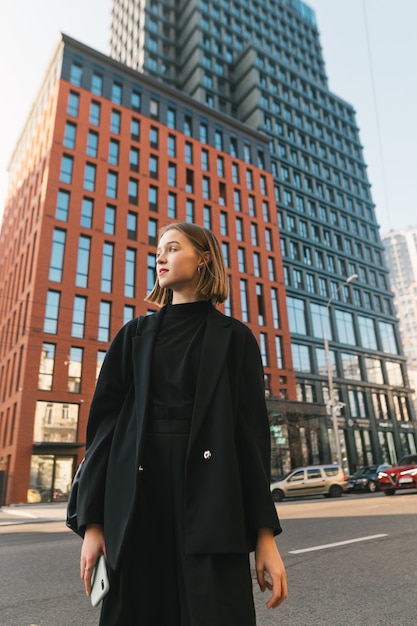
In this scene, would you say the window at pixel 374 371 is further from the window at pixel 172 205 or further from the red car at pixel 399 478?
the red car at pixel 399 478

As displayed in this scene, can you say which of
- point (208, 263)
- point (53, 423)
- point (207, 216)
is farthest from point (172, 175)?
point (208, 263)

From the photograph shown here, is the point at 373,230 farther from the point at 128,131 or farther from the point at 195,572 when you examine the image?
the point at 195,572

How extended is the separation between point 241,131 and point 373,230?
74.3ft

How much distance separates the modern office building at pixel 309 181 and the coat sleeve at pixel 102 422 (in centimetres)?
3499

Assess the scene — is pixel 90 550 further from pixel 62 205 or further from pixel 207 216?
pixel 207 216

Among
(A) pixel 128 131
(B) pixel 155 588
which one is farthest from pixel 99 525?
(A) pixel 128 131

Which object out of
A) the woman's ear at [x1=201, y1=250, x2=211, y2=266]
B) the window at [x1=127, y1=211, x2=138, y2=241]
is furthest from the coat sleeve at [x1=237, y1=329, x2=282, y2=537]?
the window at [x1=127, y1=211, x2=138, y2=241]

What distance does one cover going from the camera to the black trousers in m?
1.31

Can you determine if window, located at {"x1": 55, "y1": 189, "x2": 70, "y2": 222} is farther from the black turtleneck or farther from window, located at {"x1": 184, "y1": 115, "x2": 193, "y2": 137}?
the black turtleneck

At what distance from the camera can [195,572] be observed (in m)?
1.34

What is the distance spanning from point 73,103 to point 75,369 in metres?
22.0

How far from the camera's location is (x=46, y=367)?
27.8 m

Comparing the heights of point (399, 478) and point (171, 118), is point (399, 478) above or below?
below

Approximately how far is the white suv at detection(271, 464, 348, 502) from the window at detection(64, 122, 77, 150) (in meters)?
28.5
